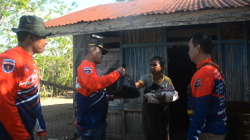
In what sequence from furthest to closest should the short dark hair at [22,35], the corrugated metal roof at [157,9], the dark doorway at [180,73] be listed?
the dark doorway at [180,73] → the corrugated metal roof at [157,9] → the short dark hair at [22,35]

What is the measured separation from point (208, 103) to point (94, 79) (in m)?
1.34

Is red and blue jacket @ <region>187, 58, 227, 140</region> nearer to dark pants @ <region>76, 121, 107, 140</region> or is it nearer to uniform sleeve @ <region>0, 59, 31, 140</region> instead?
dark pants @ <region>76, 121, 107, 140</region>

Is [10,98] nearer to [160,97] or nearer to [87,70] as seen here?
[87,70]

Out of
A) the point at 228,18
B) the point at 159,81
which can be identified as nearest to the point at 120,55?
the point at 159,81

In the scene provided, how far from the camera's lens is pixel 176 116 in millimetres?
7371

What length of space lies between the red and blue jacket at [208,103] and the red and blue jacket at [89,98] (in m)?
1.02

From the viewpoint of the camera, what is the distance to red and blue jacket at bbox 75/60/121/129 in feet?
6.93

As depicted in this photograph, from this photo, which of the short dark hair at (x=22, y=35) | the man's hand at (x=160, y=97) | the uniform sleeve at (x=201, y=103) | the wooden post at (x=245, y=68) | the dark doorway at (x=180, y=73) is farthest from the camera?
the dark doorway at (x=180, y=73)

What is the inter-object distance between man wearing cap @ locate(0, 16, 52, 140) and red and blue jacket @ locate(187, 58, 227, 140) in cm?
168

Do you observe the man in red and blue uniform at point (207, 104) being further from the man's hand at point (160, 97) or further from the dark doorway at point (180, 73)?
the dark doorway at point (180, 73)

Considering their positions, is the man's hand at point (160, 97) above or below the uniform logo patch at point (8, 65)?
below

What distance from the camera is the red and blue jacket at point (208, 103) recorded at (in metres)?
1.64

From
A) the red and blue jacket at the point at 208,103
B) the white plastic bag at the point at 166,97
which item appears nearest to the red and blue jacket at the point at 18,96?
the red and blue jacket at the point at 208,103

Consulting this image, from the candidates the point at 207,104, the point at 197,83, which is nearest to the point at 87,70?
the point at 197,83
